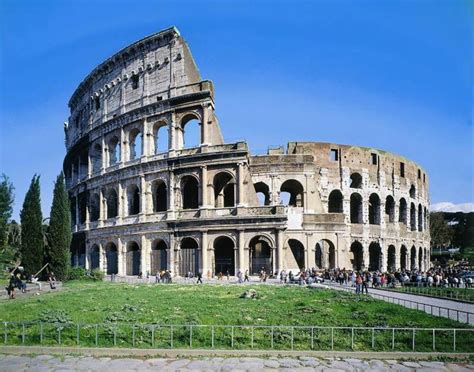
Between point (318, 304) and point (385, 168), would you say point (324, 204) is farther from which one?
point (318, 304)

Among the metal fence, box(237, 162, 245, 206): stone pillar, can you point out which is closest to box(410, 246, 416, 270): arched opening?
box(237, 162, 245, 206): stone pillar

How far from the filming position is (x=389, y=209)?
40719 mm

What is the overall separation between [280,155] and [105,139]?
15493 mm

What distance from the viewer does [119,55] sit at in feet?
113

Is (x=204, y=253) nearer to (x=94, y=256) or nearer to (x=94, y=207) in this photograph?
(x=94, y=256)

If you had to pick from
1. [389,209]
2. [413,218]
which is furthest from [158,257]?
[413,218]

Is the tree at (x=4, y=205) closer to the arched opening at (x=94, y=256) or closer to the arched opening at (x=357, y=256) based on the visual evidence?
the arched opening at (x=94, y=256)

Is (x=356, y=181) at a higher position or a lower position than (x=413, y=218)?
higher

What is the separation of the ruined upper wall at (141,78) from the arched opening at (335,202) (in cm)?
1649

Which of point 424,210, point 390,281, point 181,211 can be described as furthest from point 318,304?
point 424,210

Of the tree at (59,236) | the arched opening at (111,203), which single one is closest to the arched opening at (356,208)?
the arched opening at (111,203)

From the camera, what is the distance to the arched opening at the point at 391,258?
1561 inches

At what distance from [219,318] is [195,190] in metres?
20.6

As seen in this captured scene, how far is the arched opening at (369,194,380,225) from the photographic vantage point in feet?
127
